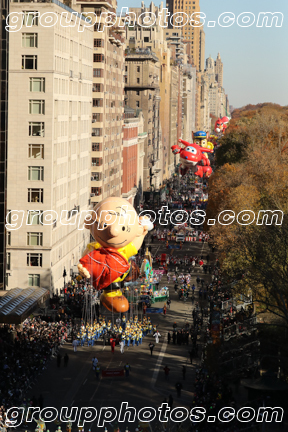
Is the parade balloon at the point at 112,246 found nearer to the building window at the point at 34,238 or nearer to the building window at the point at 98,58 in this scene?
the building window at the point at 34,238

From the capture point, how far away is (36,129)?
59812 mm

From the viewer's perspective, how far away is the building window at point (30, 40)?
194 ft

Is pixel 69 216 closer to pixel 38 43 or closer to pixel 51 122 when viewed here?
pixel 51 122

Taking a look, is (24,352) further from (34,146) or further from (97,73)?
(97,73)

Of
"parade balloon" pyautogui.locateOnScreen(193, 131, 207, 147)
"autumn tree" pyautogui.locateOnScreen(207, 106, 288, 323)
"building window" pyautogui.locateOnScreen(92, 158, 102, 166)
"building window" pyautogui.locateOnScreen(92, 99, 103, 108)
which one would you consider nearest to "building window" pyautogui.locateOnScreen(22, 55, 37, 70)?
"autumn tree" pyautogui.locateOnScreen(207, 106, 288, 323)

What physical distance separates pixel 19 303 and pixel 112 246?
1387 centimetres

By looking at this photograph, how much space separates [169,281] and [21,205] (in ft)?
51.8

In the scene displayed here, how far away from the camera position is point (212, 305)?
58031mm

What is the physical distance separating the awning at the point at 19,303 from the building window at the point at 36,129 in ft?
39.9

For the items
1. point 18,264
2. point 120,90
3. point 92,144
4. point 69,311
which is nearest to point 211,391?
point 69,311

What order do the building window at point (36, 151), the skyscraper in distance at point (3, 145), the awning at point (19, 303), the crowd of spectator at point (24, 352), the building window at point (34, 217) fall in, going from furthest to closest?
the building window at point (34, 217)
the building window at point (36, 151)
the skyscraper in distance at point (3, 145)
the awning at point (19, 303)
the crowd of spectator at point (24, 352)

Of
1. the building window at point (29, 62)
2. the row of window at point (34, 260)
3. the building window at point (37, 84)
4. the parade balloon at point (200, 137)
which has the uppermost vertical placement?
the building window at point (29, 62)

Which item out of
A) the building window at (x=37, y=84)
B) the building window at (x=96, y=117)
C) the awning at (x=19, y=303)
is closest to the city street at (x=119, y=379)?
the awning at (x=19, y=303)

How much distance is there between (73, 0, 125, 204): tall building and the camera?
8312 centimetres
